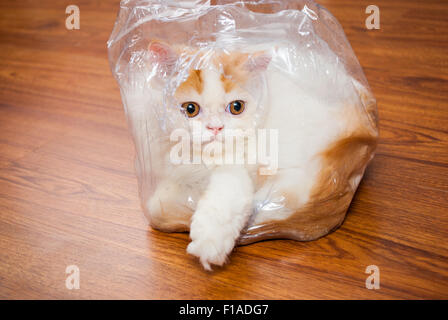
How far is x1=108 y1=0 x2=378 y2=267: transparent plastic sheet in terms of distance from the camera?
2.81 feet

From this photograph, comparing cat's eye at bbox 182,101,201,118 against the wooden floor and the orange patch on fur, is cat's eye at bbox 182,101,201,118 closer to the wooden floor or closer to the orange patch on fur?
the orange patch on fur

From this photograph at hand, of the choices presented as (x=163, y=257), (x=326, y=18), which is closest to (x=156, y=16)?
(x=326, y=18)

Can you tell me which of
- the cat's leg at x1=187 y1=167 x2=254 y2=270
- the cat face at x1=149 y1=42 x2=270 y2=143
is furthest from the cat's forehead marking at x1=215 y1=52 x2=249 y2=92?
the cat's leg at x1=187 y1=167 x2=254 y2=270

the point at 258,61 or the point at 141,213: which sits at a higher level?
the point at 258,61

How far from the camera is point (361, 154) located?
37.9 inches

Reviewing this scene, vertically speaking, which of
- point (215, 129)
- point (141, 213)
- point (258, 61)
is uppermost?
point (258, 61)

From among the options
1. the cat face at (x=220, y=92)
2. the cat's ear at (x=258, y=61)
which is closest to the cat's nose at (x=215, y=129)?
the cat face at (x=220, y=92)

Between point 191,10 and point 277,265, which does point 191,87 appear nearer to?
point 191,10

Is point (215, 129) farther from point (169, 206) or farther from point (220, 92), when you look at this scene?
point (169, 206)

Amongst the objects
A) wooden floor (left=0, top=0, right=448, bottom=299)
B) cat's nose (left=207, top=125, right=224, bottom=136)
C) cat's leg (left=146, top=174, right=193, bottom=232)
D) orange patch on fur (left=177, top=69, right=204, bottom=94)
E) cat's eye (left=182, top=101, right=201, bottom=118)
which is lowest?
wooden floor (left=0, top=0, right=448, bottom=299)

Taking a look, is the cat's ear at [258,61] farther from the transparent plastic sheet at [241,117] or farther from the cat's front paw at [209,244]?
the cat's front paw at [209,244]

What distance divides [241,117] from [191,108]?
0.30 feet

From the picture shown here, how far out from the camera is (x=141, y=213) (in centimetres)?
109

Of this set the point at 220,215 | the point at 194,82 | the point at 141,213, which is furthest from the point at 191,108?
the point at 141,213
